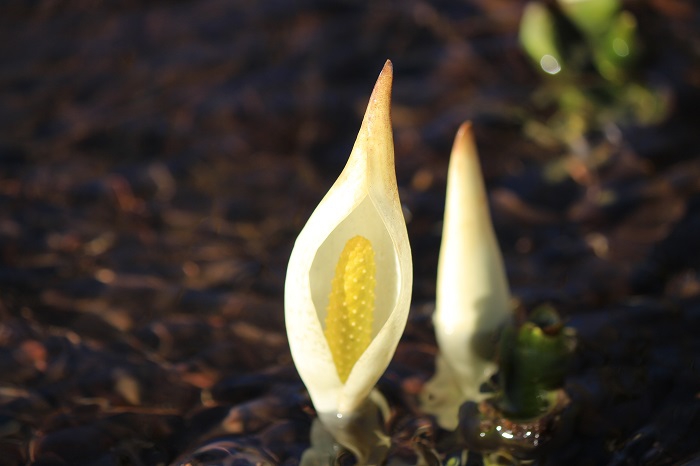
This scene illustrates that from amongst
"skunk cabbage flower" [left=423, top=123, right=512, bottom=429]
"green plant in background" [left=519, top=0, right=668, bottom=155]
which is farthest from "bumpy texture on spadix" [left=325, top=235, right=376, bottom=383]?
"green plant in background" [left=519, top=0, right=668, bottom=155]

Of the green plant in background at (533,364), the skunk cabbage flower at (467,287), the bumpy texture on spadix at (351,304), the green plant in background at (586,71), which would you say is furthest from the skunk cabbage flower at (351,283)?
the green plant in background at (586,71)

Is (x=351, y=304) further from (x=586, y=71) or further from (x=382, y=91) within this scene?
(x=586, y=71)

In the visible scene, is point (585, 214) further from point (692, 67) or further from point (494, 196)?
point (692, 67)

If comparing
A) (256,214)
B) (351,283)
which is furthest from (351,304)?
(256,214)

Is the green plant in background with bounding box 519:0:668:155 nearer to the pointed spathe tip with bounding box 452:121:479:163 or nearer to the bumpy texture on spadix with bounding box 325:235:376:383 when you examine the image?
the pointed spathe tip with bounding box 452:121:479:163

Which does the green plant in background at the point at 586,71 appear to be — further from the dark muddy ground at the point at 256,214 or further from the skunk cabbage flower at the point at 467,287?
the skunk cabbage flower at the point at 467,287
